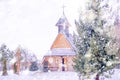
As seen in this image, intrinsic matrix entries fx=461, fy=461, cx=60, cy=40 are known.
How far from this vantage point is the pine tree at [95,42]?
4812 millimetres

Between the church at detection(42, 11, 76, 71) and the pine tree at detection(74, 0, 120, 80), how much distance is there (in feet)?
0.24

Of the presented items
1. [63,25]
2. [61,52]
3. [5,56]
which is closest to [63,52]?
[61,52]

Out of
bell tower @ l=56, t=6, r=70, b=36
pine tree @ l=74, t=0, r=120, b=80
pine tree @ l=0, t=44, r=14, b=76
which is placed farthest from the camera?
pine tree @ l=0, t=44, r=14, b=76

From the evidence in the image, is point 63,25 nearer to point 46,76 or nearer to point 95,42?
point 95,42

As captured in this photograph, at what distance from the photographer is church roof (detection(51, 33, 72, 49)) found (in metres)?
4.91

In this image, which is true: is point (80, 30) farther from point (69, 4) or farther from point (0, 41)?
point (0, 41)

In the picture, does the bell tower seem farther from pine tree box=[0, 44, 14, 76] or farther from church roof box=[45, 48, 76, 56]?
pine tree box=[0, 44, 14, 76]

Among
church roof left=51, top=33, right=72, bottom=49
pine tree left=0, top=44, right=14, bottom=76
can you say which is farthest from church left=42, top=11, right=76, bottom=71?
pine tree left=0, top=44, right=14, bottom=76

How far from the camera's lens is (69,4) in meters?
5.02

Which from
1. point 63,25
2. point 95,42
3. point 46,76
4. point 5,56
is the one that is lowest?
point 46,76

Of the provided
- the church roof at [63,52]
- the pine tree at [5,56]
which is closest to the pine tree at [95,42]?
the church roof at [63,52]

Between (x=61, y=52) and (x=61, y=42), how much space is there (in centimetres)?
11

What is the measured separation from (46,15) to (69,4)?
282 mm

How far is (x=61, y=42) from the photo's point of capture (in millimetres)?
4914
